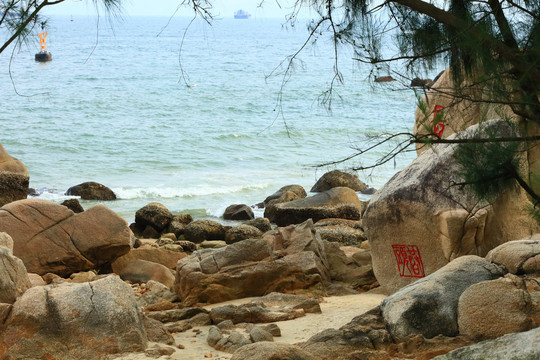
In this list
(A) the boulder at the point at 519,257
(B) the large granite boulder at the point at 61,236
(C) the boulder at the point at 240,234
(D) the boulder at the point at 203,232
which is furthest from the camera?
(D) the boulder at the point at 203,232

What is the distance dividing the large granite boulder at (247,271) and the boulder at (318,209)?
21.6 ft

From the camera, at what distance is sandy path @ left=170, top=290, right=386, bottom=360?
5690 mm

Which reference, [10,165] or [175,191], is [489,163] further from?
[175,191]

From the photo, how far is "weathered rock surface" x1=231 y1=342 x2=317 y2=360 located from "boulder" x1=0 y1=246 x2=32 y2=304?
221cm

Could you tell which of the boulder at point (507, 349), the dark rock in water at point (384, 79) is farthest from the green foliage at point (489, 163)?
the boulder at point (507, 349)

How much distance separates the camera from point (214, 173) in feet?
74.0

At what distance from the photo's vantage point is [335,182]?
63.0 ft

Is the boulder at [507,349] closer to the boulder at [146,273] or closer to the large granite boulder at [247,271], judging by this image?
the large granite boulder at [247,271]

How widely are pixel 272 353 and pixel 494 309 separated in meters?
1.50

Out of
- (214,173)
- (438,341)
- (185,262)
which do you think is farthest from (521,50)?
(214,173)

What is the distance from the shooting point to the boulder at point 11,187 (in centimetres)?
1389

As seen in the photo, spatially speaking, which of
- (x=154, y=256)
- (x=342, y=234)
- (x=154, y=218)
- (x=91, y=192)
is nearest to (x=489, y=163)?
(x=154, y=256)

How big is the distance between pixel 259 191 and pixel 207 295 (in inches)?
491

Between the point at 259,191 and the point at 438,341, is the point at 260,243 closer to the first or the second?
the point at 438,341
